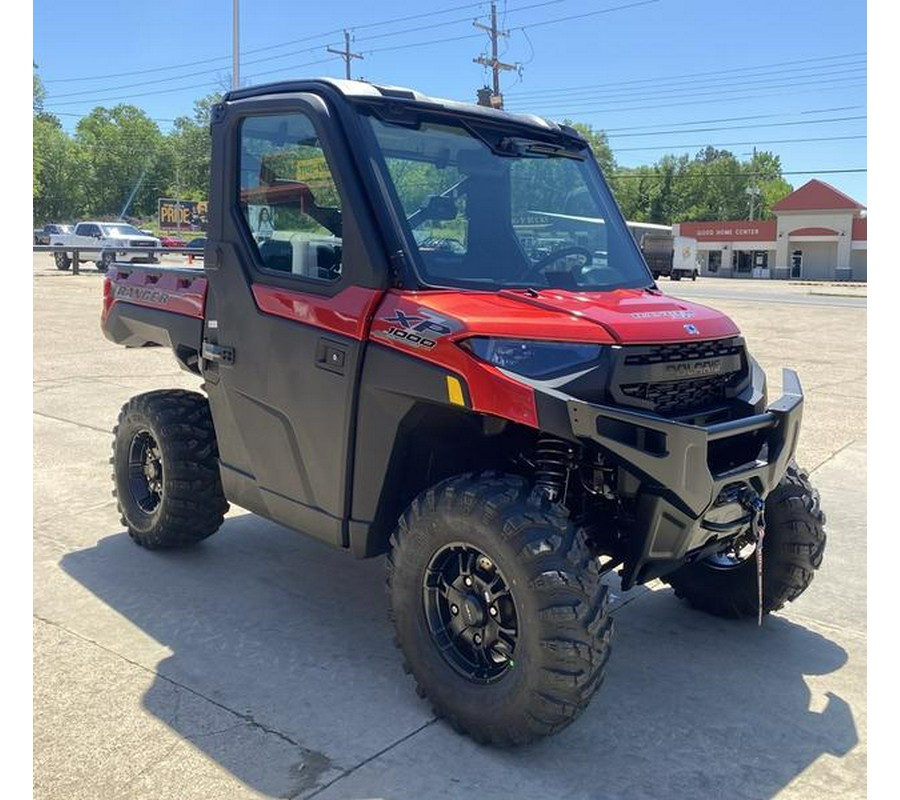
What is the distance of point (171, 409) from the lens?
498 cm

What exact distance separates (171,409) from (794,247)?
7132 cm

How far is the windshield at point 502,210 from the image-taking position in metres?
3.71

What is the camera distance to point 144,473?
210 inches

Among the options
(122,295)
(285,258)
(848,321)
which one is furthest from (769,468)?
(848,321)

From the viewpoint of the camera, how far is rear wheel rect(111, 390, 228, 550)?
488 cm

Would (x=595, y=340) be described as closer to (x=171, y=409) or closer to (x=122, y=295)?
(x=171, y=409)

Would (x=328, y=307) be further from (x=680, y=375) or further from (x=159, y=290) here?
(x=159, y=290)

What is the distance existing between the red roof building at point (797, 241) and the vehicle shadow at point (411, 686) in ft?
219

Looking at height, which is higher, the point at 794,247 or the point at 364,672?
the point at 794,247

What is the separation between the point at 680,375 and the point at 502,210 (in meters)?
1.15

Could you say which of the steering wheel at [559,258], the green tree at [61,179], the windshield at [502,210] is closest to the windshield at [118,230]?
the windshield at [502,210]

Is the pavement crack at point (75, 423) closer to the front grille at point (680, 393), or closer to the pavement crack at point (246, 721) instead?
the pavement crack at point (246, 721)

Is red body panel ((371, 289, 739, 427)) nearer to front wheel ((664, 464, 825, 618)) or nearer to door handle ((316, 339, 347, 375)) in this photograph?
door handle ((316, 339, 347, 375))

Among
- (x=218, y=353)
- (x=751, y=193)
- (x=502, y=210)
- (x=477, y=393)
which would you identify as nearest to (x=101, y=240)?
(x=218, y=353)
